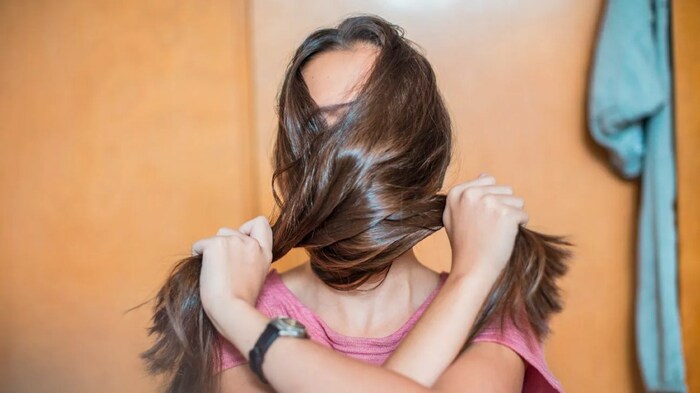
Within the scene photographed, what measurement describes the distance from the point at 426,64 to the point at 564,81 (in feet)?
1.04

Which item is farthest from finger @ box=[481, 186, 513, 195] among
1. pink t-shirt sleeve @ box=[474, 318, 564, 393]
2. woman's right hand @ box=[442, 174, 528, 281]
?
pink t-shirt sleeve @ box=[474, 318, 564, 393]

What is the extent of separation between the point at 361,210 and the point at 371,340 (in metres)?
0.12

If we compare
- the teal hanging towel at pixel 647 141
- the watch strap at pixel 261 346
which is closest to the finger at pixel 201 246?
the watch strap at pixel 261 346

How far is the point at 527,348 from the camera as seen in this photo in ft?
2.09

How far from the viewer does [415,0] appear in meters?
0.97

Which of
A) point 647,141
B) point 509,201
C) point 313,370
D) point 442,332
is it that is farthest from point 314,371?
point 647,141

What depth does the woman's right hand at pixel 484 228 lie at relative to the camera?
58 cm

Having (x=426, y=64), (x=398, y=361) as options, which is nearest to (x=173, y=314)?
(x=398, y=361)

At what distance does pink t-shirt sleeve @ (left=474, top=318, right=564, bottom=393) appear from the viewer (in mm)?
615

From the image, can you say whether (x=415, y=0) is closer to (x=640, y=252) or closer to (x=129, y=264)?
(x=640, y=252)

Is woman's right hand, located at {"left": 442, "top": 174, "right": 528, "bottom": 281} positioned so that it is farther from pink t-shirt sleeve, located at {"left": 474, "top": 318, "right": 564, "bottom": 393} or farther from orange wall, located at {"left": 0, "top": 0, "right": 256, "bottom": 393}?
orange wall, located at {"left": 0, "top": 0, "right": 256, "bottom": 393}

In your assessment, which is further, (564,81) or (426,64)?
(564,81)

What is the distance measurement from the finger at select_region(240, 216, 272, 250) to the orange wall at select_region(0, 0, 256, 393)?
0.41 m

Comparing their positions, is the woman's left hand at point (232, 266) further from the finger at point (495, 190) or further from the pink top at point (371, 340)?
the finger at point (495, 190)
